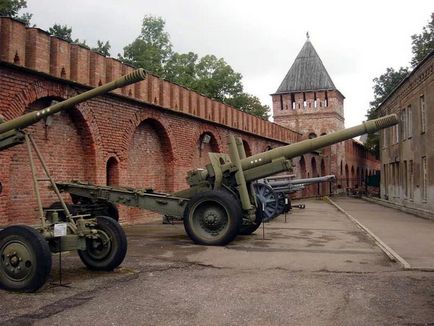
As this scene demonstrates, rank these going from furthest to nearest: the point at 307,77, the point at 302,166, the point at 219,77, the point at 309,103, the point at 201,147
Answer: the point at 307,77, the point at 309,103, the point at 219,77, the point at 302,166, the point at 201,147

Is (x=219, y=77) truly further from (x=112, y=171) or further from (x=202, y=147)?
(x=112, y=171)

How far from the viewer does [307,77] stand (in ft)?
165

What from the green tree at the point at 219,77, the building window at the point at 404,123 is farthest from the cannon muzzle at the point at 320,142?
the green tree at the point at 219,77

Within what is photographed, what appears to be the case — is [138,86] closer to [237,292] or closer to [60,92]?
[60,92]

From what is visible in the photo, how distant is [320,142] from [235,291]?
6.07 m

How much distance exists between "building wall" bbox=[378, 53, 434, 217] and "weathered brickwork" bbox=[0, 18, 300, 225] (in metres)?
8.49

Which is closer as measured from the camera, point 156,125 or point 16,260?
point 16,260

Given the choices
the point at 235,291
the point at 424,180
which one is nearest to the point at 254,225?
the point at 235,291

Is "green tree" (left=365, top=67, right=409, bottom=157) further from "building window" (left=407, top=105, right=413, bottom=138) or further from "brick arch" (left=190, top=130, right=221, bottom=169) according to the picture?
"brick arch" (left=190, top=130, right=221, bottom=169)

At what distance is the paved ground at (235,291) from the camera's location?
16.6ft

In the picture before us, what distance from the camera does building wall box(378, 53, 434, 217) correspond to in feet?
67.8

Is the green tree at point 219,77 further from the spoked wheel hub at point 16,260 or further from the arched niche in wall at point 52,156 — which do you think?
the spoked wheel hub at point 16,260

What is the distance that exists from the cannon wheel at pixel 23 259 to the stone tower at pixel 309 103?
1669 inches

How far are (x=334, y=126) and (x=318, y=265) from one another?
1615 inches
